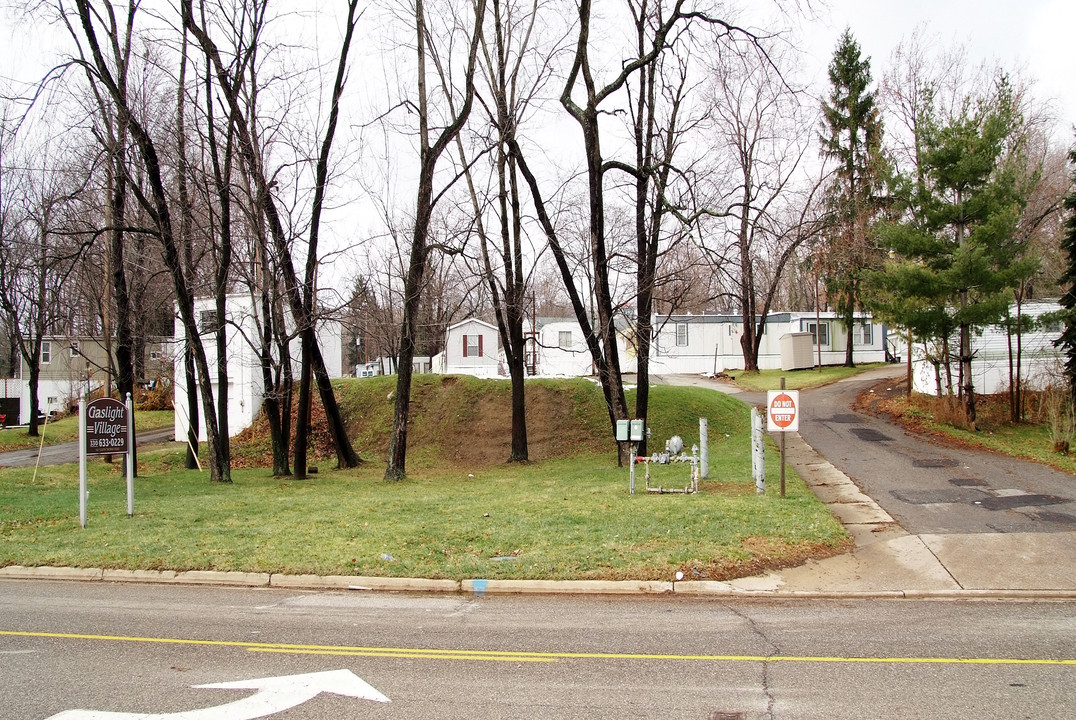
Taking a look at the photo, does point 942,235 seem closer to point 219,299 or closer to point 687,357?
point 219,299

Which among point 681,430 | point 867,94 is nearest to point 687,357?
point 867,94

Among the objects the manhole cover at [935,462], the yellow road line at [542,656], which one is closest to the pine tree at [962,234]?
the manhole cover at [935,462]

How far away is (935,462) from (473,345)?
30.8 metres

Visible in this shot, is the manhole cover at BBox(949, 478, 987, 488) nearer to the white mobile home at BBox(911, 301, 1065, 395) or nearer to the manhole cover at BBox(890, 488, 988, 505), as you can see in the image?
the manhole cover at BBox(890, 488, 988, 505)

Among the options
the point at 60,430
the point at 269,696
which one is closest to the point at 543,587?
the point at 269,696

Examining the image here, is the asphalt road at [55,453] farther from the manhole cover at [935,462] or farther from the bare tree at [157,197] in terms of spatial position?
the manhole cover at [935,462]

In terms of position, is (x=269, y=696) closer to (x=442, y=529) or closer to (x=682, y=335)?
(x=442, y=529)

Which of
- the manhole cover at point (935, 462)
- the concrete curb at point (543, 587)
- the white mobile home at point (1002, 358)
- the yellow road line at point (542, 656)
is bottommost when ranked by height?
the concrete curb at point (543, 587)

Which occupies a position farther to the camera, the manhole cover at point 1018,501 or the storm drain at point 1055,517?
the manhole cover at point 1018,501

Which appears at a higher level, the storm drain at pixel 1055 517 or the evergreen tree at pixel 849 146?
the evergreen tree at pixel 849 146

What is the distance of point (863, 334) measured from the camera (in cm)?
4566

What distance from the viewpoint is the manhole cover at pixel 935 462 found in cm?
1677

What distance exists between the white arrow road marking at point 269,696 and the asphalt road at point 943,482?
8.79 metres

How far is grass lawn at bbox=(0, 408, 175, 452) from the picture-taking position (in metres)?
35.6
